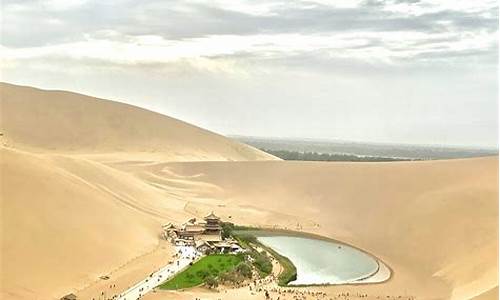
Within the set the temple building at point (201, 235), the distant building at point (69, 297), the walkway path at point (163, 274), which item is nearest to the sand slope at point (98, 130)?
the temple building at point (201, 235)

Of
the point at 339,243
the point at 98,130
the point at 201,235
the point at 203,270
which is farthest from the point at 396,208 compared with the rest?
the point at 98,130

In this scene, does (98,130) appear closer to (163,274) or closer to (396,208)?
(396,208)

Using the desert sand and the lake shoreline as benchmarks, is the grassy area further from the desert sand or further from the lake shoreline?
the lake shoreline

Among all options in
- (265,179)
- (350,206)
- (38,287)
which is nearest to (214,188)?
(265,179)

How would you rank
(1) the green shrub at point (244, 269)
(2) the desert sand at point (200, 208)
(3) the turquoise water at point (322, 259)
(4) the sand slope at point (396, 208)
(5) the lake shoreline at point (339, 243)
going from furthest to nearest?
1. (4) the sand slope at point (396, 208)
2. (3) the turquoise water at point (322, 259)
3. (5) the lake shoreline at point (339, 243)
4. (1) the green shrub at point (244, 269)
5. (2) the desert sand at point (200, 208)

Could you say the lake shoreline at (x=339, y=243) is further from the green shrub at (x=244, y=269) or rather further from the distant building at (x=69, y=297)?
the distant building at (x=69, y=297)

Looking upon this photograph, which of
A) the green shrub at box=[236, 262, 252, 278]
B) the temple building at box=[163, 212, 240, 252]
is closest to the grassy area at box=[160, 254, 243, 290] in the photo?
the green shrub at box=[236, 262, 252, 278]
